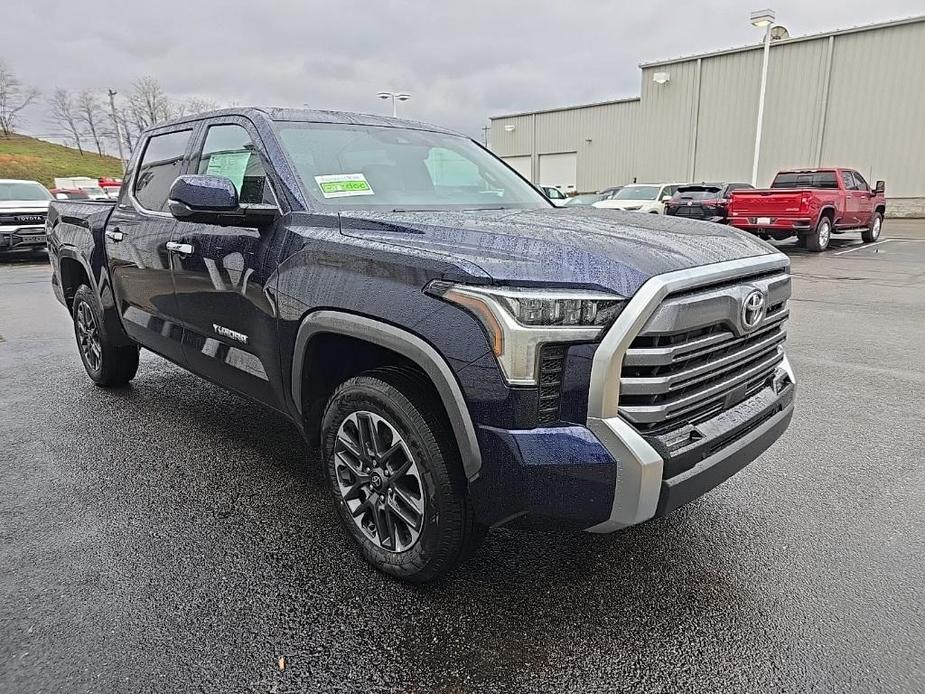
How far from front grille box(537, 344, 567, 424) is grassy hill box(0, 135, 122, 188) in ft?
204

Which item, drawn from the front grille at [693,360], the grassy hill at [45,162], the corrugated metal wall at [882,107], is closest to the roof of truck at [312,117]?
the front grille at [693,360]

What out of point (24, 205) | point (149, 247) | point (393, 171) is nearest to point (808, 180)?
point (393, 171)

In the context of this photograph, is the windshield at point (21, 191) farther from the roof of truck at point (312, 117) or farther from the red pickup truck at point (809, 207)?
the red pickup truck at point (809, 207)

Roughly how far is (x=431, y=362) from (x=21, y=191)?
15.7 meters

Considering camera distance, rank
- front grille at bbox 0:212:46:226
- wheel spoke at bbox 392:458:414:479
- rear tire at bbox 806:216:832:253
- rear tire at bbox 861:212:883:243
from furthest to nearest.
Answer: rear tire at bbox 861:212:883:243
rear tire at bbox 806:216:832:253
front grille at bbox 0:212:46:226
wheel spoke at bbox 392:458:414:479

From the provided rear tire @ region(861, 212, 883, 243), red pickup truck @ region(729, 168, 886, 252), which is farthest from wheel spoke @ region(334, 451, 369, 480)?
rear tire @ region(861, 212, 883, 243)

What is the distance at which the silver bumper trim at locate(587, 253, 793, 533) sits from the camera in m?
2.01

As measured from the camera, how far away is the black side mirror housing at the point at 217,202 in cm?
285

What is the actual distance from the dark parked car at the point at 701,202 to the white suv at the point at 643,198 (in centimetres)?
53

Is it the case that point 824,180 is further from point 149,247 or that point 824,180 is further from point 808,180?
point 149,247

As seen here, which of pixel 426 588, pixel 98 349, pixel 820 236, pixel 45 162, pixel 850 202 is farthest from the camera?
pixel 45 162

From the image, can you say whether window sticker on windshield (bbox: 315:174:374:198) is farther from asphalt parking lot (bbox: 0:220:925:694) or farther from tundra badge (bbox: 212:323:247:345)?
asphalt parking lot (bbox: 0:220:925:694)

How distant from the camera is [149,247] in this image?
387 cm

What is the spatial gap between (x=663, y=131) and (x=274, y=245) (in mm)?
31029
